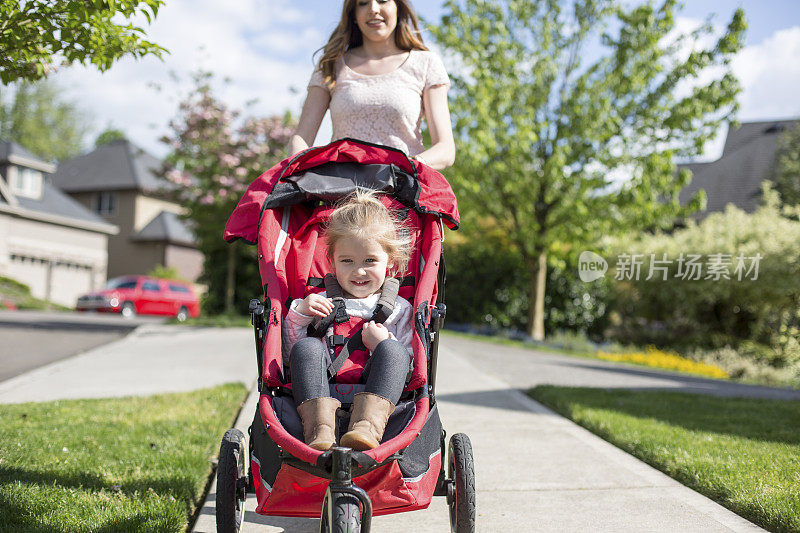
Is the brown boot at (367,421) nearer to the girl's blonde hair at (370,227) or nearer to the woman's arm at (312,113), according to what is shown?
the girl's blonde hair at (370,227)

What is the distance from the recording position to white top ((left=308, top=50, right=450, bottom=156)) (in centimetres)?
345

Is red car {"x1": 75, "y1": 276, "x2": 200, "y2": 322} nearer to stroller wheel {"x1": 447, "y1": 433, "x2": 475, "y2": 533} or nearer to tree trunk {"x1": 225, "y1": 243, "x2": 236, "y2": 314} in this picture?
tree trunk {"x1": 225, "y1": 243, "x2": 236, "y2": 314}

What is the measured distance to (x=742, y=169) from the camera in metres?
29.9

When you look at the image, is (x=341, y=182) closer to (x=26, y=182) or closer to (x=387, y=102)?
(x=387, y=102)

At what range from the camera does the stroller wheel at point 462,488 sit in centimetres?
261

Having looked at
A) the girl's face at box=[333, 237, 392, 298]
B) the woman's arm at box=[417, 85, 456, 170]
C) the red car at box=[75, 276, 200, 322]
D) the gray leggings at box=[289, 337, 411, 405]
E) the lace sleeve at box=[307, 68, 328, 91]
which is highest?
the lace sleeve at box=[307, 68, 328, 91]

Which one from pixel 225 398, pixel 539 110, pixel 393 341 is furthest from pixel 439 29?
pixel 393 341

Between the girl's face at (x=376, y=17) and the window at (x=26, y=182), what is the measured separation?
1276 inches

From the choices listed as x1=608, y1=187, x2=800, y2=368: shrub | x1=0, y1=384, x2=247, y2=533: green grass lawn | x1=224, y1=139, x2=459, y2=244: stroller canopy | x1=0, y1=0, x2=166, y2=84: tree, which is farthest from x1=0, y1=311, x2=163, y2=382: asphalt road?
x1=608, y1=187, x2=800, y2=368: shrub

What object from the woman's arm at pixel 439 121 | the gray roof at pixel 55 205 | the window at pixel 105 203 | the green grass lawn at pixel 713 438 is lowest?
the green grass lawn at pixel 713 438

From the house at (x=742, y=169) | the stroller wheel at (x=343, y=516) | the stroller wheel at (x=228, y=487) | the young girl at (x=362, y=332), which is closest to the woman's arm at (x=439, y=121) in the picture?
the young girl at (x=362, y=332)

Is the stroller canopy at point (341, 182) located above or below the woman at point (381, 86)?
below

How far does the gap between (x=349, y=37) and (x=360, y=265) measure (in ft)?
4.91

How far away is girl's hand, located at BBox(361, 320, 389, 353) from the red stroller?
13cm
